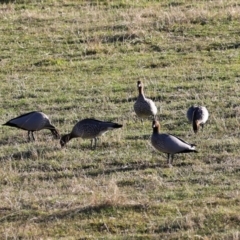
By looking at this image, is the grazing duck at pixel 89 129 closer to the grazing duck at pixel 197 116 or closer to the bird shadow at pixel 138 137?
the bird shadow at pixel 138 137

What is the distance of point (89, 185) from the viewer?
426 inches

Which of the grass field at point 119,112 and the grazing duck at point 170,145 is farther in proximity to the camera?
the grazing duck at point 170,145

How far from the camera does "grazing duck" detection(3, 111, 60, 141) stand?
43.0 feet

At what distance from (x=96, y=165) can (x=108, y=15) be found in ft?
34.1

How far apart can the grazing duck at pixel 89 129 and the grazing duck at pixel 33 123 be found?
0.49 meters

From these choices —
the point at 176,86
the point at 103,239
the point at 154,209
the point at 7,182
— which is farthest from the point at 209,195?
Result: the point at 176,86

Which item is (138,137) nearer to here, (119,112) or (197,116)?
(197,116)

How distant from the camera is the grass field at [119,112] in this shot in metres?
9.72

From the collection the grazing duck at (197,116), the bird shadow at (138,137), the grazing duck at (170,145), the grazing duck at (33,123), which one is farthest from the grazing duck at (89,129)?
the grazing duck at (197,116)

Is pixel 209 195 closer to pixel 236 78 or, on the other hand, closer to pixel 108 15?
pixel 236 78

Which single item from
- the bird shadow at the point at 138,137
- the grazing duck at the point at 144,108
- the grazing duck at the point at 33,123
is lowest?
the bird shadow at the point at 138,137

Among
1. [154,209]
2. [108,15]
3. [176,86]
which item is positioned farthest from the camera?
[108,15]

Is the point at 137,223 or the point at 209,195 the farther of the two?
the point at 209,195

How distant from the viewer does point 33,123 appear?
13102mm
